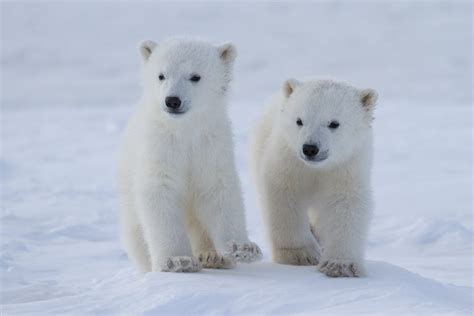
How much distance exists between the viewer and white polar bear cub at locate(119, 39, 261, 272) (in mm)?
4562

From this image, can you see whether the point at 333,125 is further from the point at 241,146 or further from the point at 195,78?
the point at 241,146

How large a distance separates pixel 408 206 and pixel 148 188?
4195mm

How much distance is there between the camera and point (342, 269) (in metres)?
4.69

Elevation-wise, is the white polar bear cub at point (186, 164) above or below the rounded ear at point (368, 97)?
below

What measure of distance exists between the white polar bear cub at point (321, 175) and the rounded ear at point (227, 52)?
0.39 metres

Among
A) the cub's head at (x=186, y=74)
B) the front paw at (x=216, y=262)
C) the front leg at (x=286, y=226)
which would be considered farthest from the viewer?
the front leg at (x=286, y=226)

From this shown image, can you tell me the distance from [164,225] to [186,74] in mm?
812

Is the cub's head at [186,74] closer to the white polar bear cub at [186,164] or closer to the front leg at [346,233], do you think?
the white polar bear cub at [186,164]

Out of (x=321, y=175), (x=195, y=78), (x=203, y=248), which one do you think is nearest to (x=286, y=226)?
(x=321, y=175)

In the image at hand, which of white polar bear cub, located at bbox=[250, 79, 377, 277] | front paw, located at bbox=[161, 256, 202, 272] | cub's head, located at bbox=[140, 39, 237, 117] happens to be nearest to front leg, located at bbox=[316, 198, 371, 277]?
white polar bear cub, located at bbox=[250, 79, 377, 277]

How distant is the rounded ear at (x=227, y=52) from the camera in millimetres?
4965

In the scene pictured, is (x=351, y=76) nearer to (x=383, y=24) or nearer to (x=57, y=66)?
(x=383, y=24)

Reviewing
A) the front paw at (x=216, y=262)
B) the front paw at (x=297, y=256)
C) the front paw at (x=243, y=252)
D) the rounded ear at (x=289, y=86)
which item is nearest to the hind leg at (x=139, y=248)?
the front paw at (x=216, y=262)

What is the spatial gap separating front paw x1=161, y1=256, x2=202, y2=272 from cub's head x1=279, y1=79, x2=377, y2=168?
2.76ft
